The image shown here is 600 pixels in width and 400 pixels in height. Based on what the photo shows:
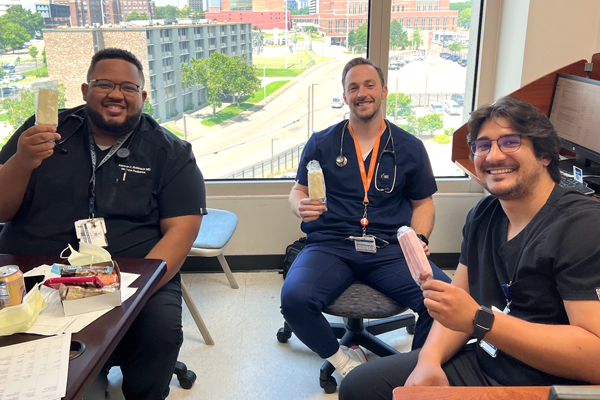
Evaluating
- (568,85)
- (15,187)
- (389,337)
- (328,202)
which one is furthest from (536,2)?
(15,187)

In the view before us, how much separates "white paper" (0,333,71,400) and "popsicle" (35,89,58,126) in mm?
860

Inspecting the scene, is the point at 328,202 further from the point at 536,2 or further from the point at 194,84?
the point at 536,2

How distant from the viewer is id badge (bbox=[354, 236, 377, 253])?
2.29 m

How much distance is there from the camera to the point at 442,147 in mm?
3447

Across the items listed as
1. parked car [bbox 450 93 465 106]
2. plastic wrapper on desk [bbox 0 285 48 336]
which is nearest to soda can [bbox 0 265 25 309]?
plastic wrapper on desk [bbox 0 285 48 336]

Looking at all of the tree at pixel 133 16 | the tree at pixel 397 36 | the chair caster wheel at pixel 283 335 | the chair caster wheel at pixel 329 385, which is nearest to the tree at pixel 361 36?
the tree at pixel 397 36

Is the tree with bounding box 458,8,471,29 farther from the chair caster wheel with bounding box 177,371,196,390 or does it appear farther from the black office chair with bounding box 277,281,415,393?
the chair caster wheel with bounding box 177,371,196,390

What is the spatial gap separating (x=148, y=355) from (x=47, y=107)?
945mm

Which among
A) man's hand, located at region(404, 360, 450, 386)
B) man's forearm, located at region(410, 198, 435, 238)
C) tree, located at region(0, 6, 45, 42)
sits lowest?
man's hand, located at region(404, 360, 450, 386)

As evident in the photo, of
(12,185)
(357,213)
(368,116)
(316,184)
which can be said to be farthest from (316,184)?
(12,185)

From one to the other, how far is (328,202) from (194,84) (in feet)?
4.68

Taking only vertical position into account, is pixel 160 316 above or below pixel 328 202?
below

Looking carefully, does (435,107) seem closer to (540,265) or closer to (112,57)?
(112,57)

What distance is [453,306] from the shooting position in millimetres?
1231
